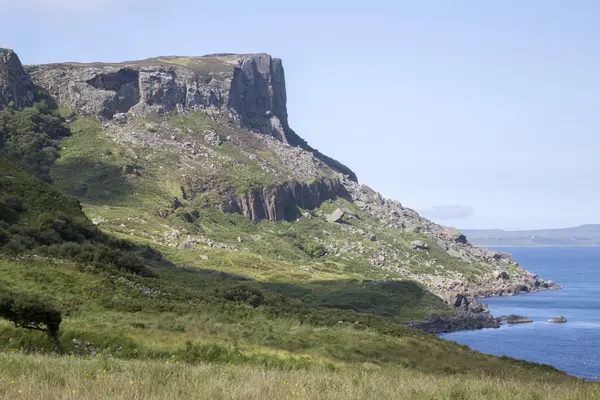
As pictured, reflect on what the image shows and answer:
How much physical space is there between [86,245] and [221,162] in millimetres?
139975

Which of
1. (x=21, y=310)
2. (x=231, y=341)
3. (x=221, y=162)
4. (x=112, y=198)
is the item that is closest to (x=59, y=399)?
(x=21, y=310)

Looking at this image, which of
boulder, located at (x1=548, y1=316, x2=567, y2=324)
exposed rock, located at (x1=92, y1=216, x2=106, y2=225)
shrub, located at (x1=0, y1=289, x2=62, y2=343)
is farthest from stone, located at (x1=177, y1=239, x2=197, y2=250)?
shrub, located at (x1=0, y1=289, x2=62, y2=343)

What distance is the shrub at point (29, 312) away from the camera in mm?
25875

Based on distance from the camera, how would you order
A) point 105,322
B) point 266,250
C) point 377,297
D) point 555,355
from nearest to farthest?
point 105,322
point 555,355
point 377,297
point 266,250

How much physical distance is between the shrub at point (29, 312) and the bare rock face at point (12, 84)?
176565 millimetres

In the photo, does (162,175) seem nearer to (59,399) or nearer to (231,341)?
(231,341)

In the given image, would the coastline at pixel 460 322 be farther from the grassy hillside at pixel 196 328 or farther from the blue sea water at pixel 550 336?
the grassy hillside at pixel 196 328

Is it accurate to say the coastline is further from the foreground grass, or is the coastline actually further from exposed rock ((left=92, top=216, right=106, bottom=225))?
the foreground grass

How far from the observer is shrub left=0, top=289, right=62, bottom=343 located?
25875mm

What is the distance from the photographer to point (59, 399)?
31.9 feet

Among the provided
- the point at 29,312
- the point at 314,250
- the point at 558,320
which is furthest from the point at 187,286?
the point at 314,250

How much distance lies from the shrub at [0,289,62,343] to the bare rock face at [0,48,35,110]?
6951 inches

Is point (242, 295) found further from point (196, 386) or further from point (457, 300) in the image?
point (457, 300)

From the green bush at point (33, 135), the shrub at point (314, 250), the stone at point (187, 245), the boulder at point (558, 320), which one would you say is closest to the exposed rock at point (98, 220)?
the stone at point (187, 245)
